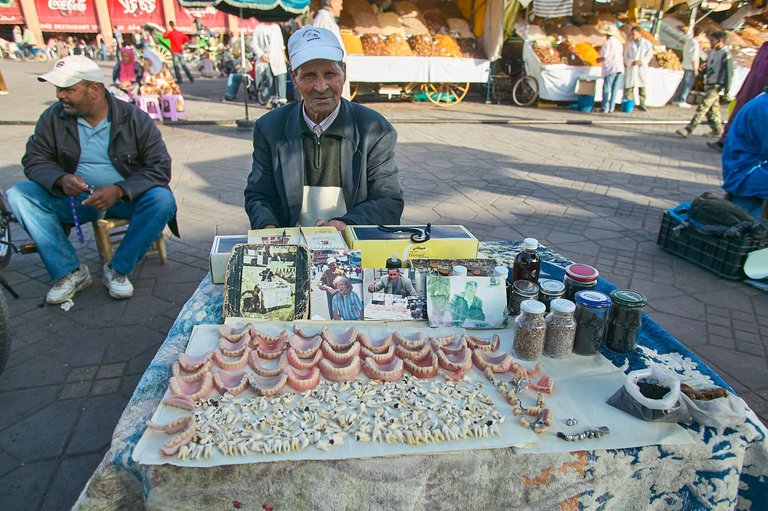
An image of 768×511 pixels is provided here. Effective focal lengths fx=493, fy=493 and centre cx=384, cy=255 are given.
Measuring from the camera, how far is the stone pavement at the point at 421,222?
221cm

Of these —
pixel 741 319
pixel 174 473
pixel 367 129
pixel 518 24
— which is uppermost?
pixel 518 24

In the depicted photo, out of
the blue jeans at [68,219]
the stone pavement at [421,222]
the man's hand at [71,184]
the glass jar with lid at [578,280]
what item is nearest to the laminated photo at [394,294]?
the glass jar with lid at [578,280]

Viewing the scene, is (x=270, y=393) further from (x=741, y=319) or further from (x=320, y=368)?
(x=741, y=319)

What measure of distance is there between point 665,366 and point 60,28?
3300 cm

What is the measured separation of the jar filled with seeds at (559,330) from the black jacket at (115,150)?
2748 mm

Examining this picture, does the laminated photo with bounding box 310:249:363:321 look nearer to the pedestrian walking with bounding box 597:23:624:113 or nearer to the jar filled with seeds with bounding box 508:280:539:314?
the jar filled with seeds with bounding box 508:280:539:314

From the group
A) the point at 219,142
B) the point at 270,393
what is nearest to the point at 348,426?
the point at 270,393

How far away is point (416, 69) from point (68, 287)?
943 centimetres

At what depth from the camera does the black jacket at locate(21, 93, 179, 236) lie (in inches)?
120

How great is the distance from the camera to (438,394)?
1.38 meters

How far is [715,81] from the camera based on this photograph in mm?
8781

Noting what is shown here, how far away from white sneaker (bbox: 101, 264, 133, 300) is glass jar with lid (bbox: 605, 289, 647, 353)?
2.85 metres

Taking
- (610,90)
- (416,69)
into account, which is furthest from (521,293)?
(610,90)

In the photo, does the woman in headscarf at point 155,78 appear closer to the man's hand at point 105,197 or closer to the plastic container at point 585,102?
the man's hand at point 105,197
